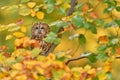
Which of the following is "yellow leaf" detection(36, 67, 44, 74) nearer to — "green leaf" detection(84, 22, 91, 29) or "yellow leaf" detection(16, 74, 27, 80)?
"yellow leaf" detection(16, 74, 27, 80)

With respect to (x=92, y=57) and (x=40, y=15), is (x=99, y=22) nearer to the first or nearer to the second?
(x=92, y=57)

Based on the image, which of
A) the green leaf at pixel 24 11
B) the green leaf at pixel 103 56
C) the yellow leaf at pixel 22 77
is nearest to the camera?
the yellow leaf at pixel 22 77

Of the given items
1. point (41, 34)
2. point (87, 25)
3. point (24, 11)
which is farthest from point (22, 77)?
point (41, 34)

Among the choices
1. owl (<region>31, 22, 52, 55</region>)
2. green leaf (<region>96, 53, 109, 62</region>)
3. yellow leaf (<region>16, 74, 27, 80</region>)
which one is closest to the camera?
yellow leaf (<region>16, 74, 27, 80</region>)

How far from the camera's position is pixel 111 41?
2299mm

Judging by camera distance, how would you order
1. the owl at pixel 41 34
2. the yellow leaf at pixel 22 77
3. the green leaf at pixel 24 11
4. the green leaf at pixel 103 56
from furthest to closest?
the owl at pixel 41 34, the green leaf at pixel 24 11, the green leaf at pixel 103 56, the yellow leaf at pixel 22 77

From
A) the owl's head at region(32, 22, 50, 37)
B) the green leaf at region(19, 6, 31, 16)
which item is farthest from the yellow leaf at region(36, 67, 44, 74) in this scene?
the owl's head at region(32, 22, 50, 37)

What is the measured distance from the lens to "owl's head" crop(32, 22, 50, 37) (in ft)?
9.29

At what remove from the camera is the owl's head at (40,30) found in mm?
2832

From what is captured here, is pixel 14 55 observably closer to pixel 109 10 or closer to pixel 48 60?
pixel 48 60

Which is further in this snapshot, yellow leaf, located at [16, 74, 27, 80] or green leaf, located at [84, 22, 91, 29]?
green leaf, located at [84, 22, 91, 29]

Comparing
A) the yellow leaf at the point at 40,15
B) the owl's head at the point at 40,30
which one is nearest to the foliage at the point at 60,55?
the yellow leaf at the point at 40,15

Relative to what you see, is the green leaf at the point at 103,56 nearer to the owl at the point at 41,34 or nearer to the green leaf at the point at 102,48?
the green leaf at the point at 102,48

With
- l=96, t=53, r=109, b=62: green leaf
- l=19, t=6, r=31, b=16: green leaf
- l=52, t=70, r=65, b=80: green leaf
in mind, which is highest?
l=19, t=6, r=31, b=16: green leaf
